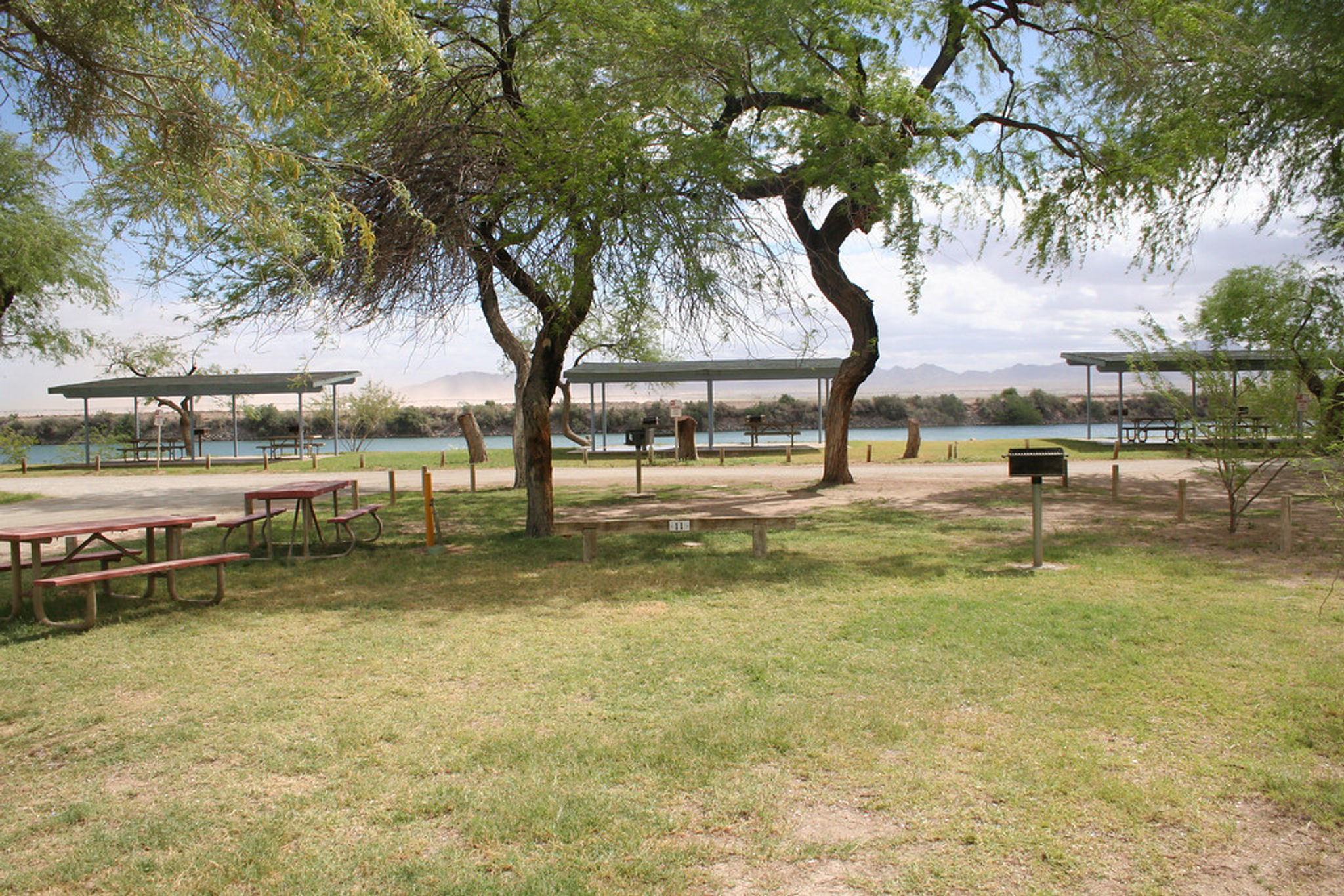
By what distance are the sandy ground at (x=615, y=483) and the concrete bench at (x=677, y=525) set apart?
11.9 ft

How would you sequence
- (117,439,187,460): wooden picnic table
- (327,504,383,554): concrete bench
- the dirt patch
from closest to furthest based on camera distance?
1. the dirt patch
2. (327,504,383,554): concrete bench
3. (117,439,187,460): wooden picnic table

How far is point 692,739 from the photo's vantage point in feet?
13.9

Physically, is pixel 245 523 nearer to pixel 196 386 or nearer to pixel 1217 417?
pixel 1217 417

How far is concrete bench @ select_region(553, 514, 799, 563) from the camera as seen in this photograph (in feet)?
29.8

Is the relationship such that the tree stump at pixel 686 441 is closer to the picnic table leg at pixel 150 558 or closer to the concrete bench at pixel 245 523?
the concrete bench at pixel 245 523

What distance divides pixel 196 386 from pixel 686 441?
16.0 m

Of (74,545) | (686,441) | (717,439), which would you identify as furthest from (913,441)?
(74,545)

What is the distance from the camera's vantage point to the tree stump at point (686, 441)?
2570 centimetres

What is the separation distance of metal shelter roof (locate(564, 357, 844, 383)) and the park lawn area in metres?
21.9

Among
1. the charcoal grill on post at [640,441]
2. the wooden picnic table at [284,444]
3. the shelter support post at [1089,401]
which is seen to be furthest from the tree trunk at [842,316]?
the wooden picnic table at [284,444]

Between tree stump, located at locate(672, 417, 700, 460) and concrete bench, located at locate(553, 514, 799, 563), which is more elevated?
tree stump, located at locate(672, 417, 700, 460)

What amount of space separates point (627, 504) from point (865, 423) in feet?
168

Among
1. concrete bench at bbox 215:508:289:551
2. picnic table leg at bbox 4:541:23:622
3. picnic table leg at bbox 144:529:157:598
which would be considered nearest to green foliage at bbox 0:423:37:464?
concrete bench at bbox 215:508:289:551

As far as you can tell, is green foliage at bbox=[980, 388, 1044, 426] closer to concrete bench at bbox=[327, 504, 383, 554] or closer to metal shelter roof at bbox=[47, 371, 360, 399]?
metal shelter roof at bbox=[47, 371, 360, 399]
